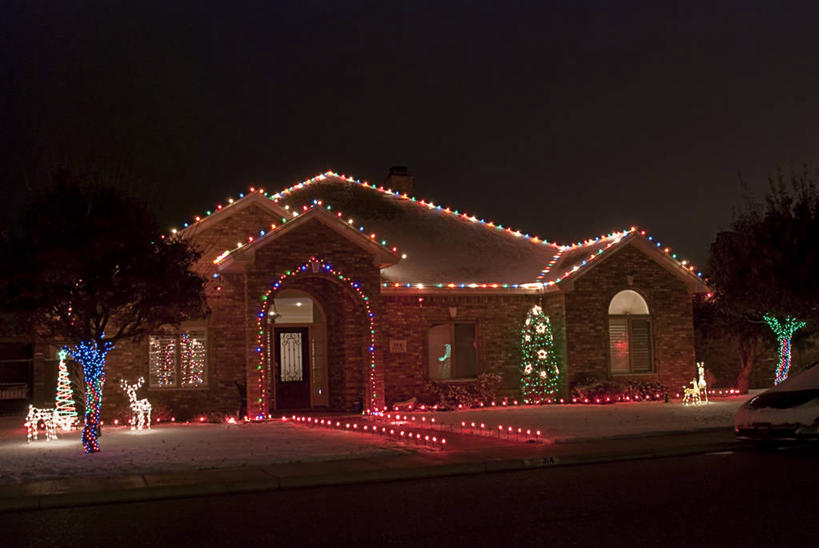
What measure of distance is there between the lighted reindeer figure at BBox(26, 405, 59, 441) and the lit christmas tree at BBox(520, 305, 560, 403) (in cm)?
1210

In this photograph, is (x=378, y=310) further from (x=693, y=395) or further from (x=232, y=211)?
(x=693, y=395)

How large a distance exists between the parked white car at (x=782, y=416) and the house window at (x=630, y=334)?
31.5 ft

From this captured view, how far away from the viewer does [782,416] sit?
1348 centimetres

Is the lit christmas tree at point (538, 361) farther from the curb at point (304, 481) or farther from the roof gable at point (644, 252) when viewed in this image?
the curb at point (304, 481)

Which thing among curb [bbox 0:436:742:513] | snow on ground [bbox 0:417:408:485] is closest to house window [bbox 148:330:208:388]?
snow on ground [bbox 0:417:408:485]

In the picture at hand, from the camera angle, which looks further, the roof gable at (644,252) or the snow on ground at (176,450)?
the roof gable at (644,252)

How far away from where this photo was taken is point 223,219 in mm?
22438

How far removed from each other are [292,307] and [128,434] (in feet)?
22.6

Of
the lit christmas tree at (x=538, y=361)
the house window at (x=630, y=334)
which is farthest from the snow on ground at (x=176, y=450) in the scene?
the house window at (x=630, y=334)

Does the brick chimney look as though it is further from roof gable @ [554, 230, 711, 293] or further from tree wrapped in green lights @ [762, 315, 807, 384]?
tree wrapped in green lights @ [762, 315, 807, 384]

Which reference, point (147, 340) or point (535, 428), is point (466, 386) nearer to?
point (535, 428)

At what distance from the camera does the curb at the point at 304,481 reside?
10430mm

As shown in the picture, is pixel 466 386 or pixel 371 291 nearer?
pixel 371 291

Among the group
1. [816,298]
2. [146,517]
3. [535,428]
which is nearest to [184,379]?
[535,428]
